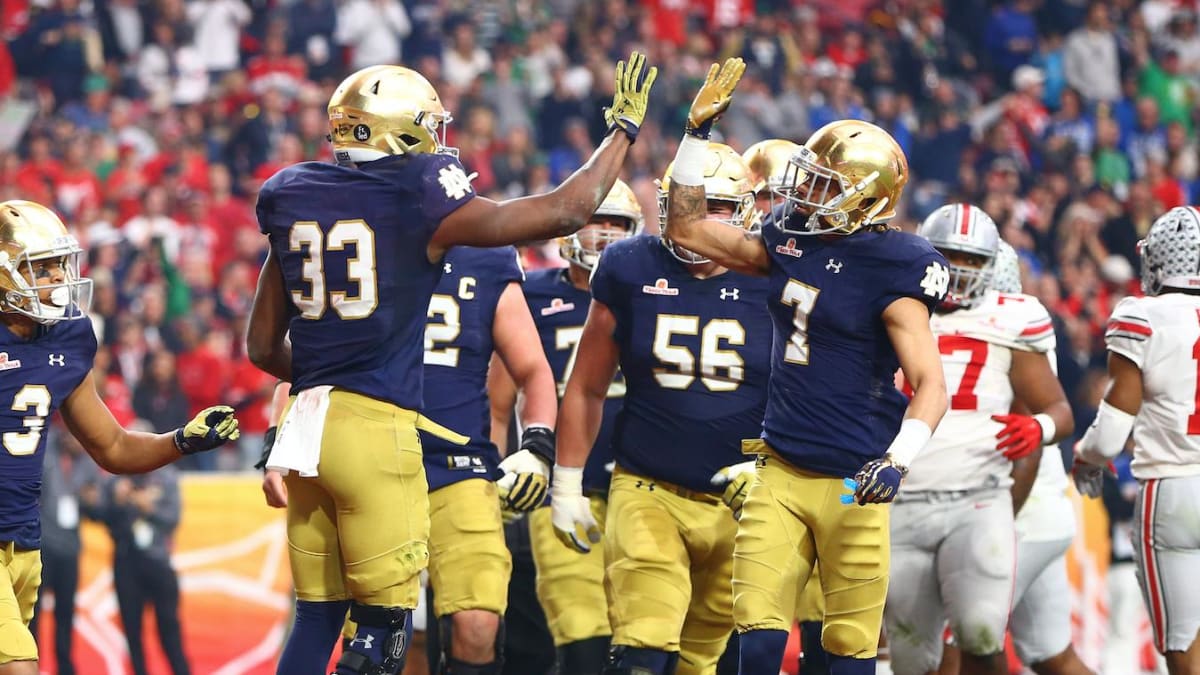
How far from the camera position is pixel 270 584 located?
28.1ft

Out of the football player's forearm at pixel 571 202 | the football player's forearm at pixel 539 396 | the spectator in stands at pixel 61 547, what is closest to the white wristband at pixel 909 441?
the football player's forearm at pixel 571 202

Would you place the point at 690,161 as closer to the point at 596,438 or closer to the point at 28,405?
the point at 596,438

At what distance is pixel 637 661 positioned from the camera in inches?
201

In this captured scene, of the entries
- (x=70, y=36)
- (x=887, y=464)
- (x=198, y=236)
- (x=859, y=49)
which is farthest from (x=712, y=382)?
(x=859, y=49)

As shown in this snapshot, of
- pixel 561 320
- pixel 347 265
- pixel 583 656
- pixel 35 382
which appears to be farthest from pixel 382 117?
pixel 583 656

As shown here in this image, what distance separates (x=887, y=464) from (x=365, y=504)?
1.39m

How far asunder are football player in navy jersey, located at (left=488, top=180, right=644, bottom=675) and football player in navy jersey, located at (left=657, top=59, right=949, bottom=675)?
1.19 meters

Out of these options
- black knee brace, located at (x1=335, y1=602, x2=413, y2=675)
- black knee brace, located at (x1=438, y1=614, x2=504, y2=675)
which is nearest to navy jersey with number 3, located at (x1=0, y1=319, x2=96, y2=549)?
black knee brace, located at (x1=335, y1=602, x2=413, y2=675)

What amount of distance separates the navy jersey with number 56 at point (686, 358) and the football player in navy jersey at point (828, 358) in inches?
19.1

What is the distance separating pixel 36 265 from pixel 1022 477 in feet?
12.1

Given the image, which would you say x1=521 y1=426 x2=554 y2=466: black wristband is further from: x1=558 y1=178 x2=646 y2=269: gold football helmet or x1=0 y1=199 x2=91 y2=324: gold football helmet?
x1=0 y1=199 x2=91 y2=324: gold football helmet

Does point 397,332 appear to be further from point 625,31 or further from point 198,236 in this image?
point 625,31

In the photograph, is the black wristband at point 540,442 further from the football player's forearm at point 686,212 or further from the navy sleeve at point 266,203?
the navy sleeve at point 266,203

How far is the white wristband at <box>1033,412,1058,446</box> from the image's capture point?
19.4ft
